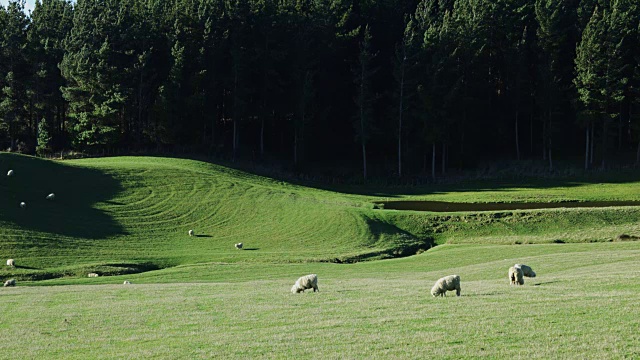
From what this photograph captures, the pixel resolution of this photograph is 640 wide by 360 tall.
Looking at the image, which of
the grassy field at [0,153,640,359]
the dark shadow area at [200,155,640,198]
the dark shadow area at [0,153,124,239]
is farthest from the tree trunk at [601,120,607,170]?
the dark shadow area at [0,153,124,239]

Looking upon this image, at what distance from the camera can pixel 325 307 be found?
21766mm

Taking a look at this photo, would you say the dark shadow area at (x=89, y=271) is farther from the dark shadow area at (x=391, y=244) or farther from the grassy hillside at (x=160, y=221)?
the dark shadow area at (x=391, y=244)

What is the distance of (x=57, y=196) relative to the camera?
5397 cm

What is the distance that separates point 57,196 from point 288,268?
24688mm

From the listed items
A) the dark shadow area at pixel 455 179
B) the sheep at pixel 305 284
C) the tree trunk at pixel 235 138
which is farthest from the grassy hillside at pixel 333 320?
the tree trunk at pixel 235 138

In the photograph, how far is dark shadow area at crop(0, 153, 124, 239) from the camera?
47.3 metres

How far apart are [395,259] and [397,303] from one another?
898 inches

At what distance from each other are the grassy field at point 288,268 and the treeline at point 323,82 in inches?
520

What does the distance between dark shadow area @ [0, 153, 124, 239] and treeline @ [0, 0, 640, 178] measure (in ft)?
71.8

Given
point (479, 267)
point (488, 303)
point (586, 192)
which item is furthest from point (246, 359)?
point (586, 192)

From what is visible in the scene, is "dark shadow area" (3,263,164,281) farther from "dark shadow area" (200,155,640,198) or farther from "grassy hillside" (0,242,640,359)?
"dark shadow area" (200,155,640,198)

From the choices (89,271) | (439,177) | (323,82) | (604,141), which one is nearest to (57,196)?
(89,271)

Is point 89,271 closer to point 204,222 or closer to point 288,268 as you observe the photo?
point 288,268

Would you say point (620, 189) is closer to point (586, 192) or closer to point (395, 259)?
point (586, 192)
